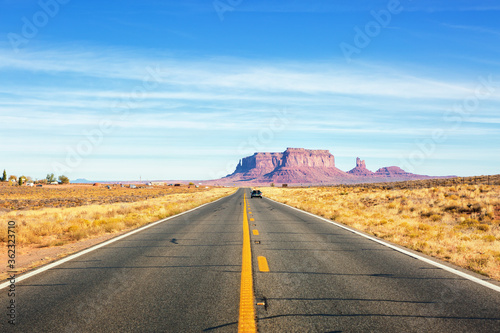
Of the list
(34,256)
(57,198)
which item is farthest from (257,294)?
(57,198)

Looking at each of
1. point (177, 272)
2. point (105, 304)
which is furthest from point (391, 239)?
point (105, 304)

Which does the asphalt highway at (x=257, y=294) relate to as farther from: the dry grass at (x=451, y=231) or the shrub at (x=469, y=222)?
the shrub at (x=469, y=222)

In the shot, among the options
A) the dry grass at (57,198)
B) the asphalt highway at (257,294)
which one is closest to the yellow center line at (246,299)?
Result: the asphalt highway at (257,294)

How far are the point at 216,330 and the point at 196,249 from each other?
524 cm

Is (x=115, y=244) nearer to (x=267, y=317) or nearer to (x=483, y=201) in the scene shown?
(x=267, y=317)

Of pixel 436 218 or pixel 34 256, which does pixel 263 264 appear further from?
pixel 436 218

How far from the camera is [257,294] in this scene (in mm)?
5125

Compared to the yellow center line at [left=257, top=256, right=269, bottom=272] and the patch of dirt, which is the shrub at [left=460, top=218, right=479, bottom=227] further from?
the patch of dirt

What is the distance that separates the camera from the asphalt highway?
4.03 meters

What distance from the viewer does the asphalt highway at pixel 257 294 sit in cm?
403

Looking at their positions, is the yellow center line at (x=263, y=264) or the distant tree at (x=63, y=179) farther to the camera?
the distant tree at (x=63, y=179)

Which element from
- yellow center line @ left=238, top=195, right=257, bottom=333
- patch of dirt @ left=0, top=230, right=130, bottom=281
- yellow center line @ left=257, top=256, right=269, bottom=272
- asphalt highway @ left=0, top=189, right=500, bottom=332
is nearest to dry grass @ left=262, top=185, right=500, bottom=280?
asphalt highway @ left=0, top=189, right=500, bottom=332

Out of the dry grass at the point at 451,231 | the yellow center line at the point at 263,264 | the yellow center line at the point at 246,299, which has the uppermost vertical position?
the yellow center line at the point at 246,299

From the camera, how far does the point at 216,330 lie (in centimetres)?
383
